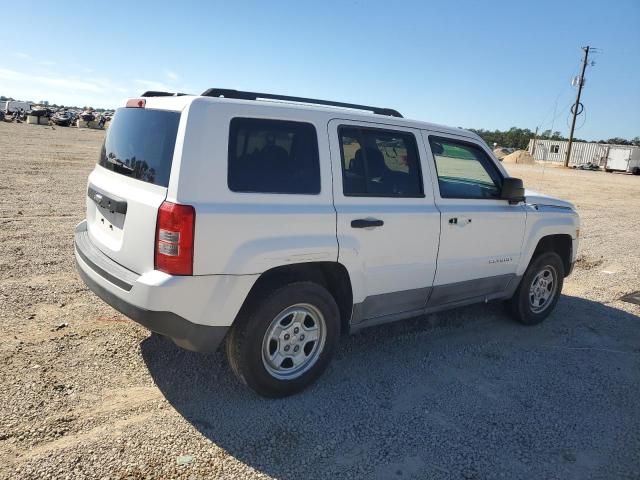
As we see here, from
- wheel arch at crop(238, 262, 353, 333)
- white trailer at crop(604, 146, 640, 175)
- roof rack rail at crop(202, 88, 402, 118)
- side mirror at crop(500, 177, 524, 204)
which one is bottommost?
wheel arch at crop(238, 262, 353, 333)

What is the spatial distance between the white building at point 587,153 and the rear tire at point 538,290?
51.6 m

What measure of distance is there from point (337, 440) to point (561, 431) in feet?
5.28

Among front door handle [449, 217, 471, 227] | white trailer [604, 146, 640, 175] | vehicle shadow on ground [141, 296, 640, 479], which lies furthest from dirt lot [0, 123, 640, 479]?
white trailer [604, 146, 640, 175]

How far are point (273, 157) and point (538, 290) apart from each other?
145 inches

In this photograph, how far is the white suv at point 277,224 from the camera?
306 centimetres

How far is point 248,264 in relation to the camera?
10.5ft

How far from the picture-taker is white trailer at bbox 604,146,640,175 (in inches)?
1923

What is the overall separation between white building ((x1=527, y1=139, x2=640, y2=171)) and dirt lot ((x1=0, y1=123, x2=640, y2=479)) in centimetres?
5168

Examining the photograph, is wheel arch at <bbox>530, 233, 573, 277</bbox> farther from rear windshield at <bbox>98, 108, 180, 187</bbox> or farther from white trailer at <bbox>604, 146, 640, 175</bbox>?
white trailer at <bbox>604, 146, 640, 175</bbox>

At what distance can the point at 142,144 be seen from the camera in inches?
135

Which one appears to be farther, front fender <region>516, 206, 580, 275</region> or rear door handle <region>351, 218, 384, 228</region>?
front fender <region>516, 206, 580, 275</region>

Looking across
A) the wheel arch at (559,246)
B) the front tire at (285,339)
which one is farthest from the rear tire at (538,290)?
the front tire at (285,339)

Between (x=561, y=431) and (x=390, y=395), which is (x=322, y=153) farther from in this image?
(x=561, y=431)

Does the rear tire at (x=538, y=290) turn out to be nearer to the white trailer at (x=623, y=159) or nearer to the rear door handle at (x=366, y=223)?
the rear door handle at (x=366, y=223)
